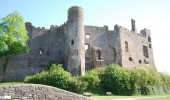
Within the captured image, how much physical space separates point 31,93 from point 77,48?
25881 mm

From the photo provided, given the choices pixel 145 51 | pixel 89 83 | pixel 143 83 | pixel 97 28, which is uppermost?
pixel 97 28

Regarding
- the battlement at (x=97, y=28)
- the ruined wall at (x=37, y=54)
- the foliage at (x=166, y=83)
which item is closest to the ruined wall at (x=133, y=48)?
the battlement at (x=97, y=28)

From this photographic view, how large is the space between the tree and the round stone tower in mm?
6828

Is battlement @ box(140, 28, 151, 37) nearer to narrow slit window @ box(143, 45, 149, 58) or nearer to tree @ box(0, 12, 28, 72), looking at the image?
narrow slit window @ box(143, 45, 149, 58)

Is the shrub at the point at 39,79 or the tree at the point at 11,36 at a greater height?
the tree at the point at 11,36

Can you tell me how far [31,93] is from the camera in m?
15.4

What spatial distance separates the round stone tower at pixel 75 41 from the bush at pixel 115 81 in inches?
171

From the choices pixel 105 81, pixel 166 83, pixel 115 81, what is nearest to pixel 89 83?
pixel 105 81

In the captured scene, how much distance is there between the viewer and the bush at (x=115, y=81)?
35.5 m

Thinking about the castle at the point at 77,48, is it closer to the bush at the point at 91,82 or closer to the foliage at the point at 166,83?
the bush at the point at 91,82

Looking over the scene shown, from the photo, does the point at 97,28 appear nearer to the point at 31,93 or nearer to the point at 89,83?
the point at 89,83

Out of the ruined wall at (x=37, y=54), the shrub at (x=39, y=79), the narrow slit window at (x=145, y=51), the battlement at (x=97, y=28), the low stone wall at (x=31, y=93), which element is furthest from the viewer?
the narrow slit window at (x=145, y=51)

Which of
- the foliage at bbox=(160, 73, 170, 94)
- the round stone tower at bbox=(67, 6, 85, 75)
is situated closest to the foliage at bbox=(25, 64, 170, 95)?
the foliage at bbox=(160, 73, 170, 94)

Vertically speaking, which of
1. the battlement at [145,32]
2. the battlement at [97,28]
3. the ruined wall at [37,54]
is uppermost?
the battlement at [145,32]
